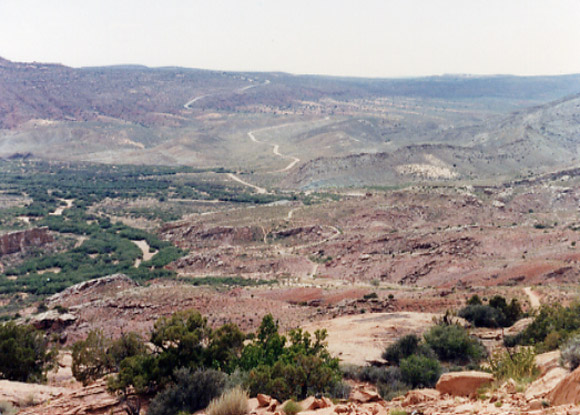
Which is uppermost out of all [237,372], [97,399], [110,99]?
[110,99]

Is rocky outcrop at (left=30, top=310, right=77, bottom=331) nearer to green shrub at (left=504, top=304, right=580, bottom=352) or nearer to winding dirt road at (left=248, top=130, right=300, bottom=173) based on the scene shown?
green shrub at (left=504, top=304, right=580, bottom=352)

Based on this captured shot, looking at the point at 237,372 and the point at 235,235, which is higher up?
the point at 237,372

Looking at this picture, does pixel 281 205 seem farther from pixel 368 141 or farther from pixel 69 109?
pixel 69 109

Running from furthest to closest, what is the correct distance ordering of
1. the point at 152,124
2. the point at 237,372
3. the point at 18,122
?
the point at 152,124 → the point at 18,122 → the point at 237,372

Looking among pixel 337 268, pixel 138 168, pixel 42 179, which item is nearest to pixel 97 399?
pixel 337 268

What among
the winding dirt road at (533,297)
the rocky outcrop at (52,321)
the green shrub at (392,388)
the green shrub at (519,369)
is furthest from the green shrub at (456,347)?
the rocky outcrop at (52,321)

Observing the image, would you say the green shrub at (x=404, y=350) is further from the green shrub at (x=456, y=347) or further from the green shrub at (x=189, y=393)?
the green shrub at (x=189, y=393)

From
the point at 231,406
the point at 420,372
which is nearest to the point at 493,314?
the point at 420,372
